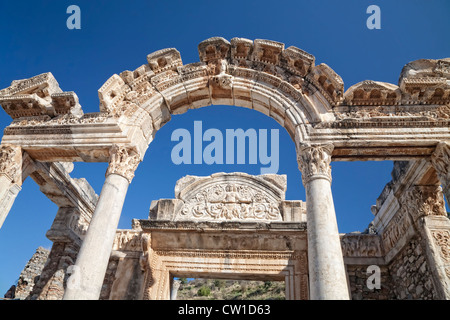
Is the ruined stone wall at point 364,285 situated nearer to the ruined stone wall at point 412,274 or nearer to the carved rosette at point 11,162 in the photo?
the ruined stone wall at point 412,274

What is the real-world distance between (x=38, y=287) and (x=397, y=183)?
10.2m

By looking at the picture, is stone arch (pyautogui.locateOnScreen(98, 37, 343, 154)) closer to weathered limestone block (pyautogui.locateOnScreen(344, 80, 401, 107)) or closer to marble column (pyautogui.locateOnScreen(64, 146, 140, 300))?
weathered limestone block (pyautogui.locateOnScreen(344, 80, 401, 107))

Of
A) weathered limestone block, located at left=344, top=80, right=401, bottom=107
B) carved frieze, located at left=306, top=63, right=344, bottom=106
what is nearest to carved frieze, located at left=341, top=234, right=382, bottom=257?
weathered limestone block, located at left=344, top=80, right=401, bottom=107

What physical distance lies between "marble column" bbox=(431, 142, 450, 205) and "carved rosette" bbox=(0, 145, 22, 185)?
8.84 metres

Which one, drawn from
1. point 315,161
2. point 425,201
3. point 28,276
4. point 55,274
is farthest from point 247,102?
point 28,276

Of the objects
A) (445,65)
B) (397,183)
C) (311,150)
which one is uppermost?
(445,65)

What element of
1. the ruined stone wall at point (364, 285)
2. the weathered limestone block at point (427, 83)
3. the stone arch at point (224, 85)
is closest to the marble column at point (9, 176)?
the stone arch at point (224, 85)

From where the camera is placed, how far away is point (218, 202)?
912 cm

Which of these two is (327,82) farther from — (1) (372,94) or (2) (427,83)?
(2) (427,83)

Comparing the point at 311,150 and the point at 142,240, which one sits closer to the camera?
the point at 311,150

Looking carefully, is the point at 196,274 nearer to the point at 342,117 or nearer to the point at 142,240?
the point at 142,240

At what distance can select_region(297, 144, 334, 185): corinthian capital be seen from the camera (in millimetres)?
5632

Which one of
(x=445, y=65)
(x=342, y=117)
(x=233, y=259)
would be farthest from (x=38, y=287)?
(x=445, y=65)

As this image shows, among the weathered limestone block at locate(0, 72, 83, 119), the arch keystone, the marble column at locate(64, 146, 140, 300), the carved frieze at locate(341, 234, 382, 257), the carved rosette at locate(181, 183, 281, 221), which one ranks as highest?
the arch keystone
